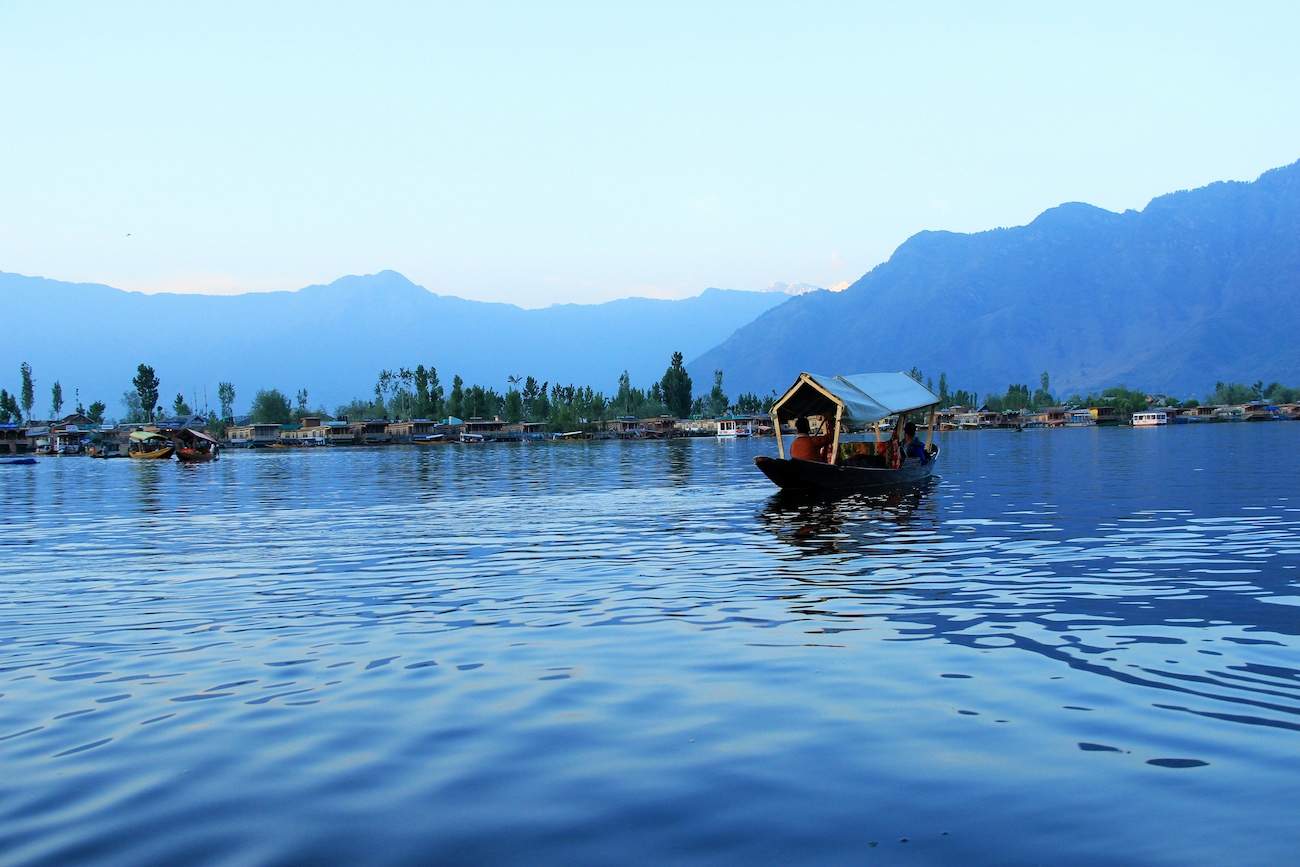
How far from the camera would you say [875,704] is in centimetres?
918

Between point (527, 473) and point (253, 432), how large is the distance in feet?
482

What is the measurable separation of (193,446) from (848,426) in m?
104

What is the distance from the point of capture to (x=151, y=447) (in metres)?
121

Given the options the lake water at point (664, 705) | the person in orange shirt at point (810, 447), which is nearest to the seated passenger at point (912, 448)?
the person in orange shirt at point (810, 447)

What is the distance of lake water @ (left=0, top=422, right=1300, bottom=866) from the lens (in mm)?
6328

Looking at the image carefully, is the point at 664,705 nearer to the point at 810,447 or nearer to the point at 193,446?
the point at 810,447

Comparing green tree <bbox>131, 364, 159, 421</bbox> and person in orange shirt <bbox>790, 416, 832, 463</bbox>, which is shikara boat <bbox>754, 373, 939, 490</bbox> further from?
green tree <bbox>131, 364, 159, 421</bbox>

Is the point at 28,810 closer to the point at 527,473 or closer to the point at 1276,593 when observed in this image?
the point at 1276,593

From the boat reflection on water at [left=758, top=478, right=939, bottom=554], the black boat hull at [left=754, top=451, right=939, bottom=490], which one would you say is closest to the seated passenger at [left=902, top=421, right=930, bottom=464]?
the boat reflection on water at [left=758, top=478, right=939, bottom=554]

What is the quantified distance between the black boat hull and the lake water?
12.0 meters

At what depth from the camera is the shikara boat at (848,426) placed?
3462 centimetres

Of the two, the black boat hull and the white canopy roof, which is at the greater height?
the white canopy roof

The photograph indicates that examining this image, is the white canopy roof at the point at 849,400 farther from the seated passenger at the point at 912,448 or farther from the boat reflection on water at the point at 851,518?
the boat reflection on water at the point at 851,518

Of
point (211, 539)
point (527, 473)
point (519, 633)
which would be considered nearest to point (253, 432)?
point (527, 473)
